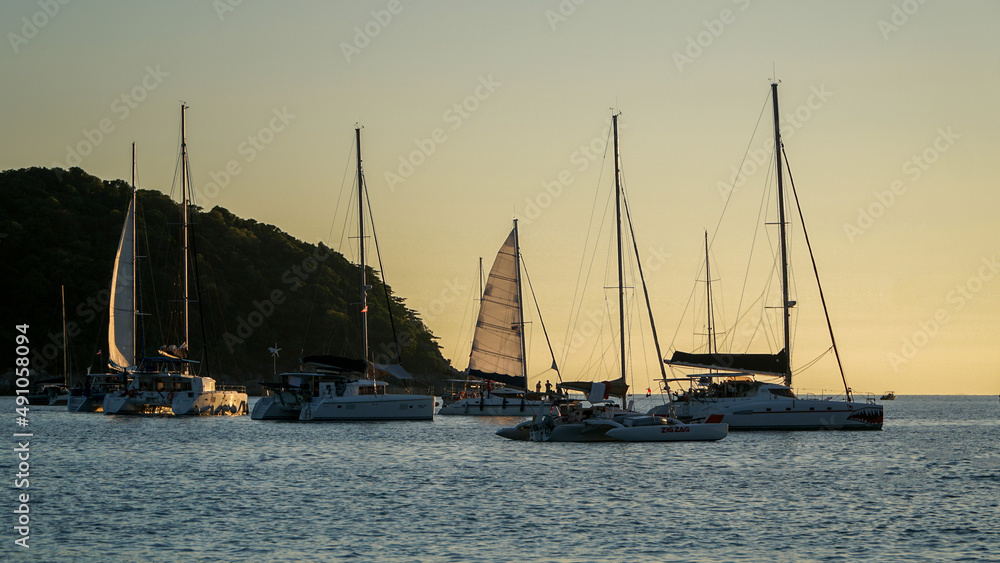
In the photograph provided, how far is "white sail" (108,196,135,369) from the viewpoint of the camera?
270 ft

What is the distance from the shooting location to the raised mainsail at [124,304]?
82.2m

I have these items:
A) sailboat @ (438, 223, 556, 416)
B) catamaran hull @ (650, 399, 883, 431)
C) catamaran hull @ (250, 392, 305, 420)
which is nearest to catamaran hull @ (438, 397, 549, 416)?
sailboat @ (438, 223, 556, 416)

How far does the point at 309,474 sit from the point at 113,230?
113 m

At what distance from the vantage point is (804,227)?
6347 centimetres

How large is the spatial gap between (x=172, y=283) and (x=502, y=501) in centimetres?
10780

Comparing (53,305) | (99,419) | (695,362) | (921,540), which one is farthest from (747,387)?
(53,305)

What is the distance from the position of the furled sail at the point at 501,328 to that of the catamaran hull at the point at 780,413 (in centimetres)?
2112

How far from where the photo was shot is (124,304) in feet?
273

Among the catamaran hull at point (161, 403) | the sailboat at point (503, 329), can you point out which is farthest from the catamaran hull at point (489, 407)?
the catamaran hull at point (161, 403)

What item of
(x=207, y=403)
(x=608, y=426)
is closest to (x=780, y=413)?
(x=608, y=426)

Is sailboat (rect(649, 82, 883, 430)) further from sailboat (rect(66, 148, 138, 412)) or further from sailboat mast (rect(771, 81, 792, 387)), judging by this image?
sailboat (rect(66, 148, 138, 412))

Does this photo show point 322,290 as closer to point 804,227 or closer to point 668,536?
point 804,227

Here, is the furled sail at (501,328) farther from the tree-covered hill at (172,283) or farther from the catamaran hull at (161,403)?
the tree-covered hill at (172,283)

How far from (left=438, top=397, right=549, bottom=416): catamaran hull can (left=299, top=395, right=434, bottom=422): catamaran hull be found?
47.4ft
